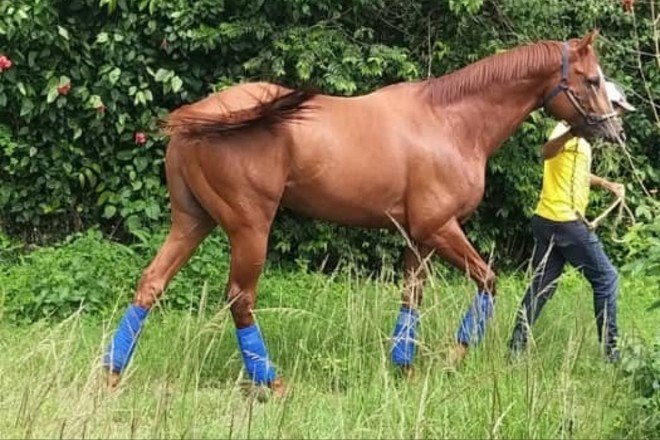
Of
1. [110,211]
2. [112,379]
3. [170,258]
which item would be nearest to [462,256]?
[170,258]

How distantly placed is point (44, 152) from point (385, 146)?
347 cm

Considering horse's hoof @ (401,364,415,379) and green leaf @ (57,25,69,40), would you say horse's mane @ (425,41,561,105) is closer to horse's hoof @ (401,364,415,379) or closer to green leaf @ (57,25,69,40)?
horse's hoof @ (401,364,415,379)

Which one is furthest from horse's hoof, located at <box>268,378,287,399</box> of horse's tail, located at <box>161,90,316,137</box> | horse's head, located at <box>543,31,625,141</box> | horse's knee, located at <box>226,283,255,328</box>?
horse's head, located at <box>543,31,625,141</box>

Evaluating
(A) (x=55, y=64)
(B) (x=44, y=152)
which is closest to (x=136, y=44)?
(A) (x=55, y=64)

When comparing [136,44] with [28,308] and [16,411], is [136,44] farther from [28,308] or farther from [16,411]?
[16,411]

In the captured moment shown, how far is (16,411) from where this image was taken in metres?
3.94

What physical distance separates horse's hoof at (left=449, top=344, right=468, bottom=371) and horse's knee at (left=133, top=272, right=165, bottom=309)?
153cm

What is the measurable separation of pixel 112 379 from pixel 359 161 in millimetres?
1632

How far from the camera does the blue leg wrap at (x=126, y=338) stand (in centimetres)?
470

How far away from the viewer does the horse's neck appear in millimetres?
5250

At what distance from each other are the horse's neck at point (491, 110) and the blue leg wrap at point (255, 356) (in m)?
1.52

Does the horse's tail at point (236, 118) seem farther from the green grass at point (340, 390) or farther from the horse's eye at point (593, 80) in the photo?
the horse's eye at point (593, 80)

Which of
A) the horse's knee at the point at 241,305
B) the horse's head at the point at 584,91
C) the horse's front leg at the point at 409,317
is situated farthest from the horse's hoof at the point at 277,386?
the horse's head at the point at 584,91

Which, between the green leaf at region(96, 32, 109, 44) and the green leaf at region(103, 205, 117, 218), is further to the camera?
the green leaf at region(103, 205, 117, 218)
